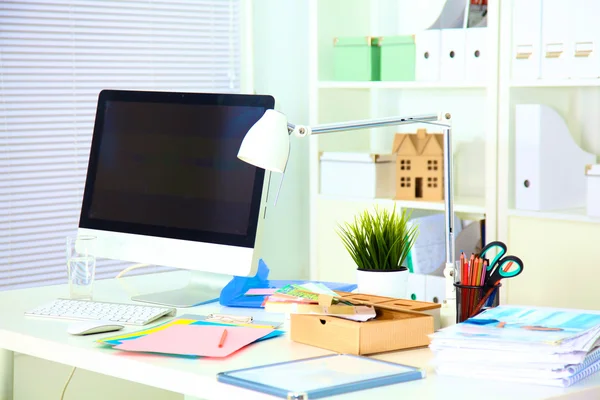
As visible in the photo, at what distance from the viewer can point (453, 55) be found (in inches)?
124

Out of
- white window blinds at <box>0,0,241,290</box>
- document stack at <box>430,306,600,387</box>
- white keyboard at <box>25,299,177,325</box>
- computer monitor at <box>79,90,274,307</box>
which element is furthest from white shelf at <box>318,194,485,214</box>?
document stack at <box>430,306,600,387</box>

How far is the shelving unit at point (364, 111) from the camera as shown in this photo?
3.43 metres

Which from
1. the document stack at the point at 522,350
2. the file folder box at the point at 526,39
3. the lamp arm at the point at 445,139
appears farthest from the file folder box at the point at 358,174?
the document stack at the point at 522,350

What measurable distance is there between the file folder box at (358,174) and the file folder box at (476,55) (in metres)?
0.46

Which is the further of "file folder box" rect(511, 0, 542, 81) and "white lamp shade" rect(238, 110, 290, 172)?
"file folder box" rect(511, 0, 542, 81)

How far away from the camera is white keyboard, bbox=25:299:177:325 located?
194 centimetres

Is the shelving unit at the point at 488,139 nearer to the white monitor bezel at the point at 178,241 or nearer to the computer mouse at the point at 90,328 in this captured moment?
the white monitor bezel at the point at 178,241

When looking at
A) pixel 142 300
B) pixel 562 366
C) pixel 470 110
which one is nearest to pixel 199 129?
pixel 142 300

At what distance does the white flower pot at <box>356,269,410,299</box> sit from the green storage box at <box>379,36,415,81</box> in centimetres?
152

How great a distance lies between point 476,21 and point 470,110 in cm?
42

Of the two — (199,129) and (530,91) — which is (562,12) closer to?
(530,91)

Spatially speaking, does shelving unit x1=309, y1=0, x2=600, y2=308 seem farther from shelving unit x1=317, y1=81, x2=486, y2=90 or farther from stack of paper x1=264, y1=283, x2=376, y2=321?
stack of paper x1=264, y1=283, x2=376, y2=321

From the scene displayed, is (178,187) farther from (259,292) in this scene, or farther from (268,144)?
(268,144)

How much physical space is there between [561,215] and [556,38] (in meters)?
0.54
